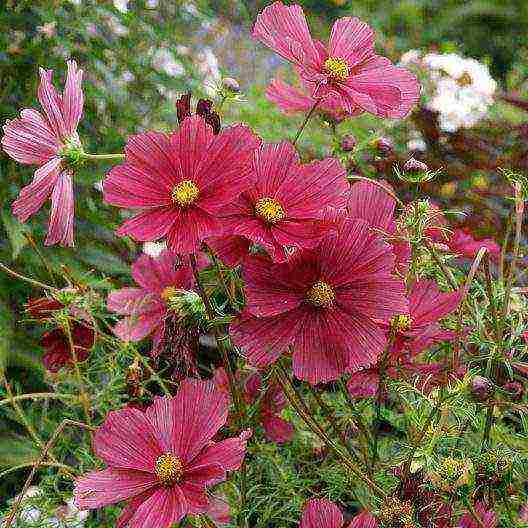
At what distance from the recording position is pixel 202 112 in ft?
1.86

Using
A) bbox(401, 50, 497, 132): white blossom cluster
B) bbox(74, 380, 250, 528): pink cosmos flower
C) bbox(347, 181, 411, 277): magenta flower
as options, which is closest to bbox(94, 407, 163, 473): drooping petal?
bbox(74, 380, 250, 528): pink cosmos flower

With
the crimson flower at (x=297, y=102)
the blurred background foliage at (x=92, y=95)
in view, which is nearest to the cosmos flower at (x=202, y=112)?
the crimson flower at (x=297, y=102)

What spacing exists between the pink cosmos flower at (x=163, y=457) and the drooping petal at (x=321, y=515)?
9cm

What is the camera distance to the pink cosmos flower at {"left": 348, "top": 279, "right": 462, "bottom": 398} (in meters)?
0.63

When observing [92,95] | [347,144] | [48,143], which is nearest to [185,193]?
[48,143]

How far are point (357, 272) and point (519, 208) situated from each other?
14cm

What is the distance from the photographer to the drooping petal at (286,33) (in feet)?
1.96

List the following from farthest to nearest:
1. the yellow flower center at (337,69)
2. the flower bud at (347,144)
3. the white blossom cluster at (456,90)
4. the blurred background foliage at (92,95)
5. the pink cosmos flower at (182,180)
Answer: the white blossom cluster at (456,90) → the blurred background foliage at (92,95) → the flower bud at (347,144) → the yellow flower center at (337,69) → the pink cosmos flower at (182,180)

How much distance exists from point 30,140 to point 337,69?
22 cm

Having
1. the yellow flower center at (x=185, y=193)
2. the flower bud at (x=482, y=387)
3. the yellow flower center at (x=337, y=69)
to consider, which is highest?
the yellow flower center at (x=337, y=69)

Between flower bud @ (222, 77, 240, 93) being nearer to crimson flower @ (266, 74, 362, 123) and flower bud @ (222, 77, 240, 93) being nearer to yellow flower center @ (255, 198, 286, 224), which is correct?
crimson flower @ (266, 74, 362, 123)

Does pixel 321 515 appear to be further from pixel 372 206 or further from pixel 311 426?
pixel 372 206

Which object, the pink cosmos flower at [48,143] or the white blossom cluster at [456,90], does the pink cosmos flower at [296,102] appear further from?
the white blossom cluster at [456,90]

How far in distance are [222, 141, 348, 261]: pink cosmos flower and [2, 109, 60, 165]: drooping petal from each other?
15 centimetres
